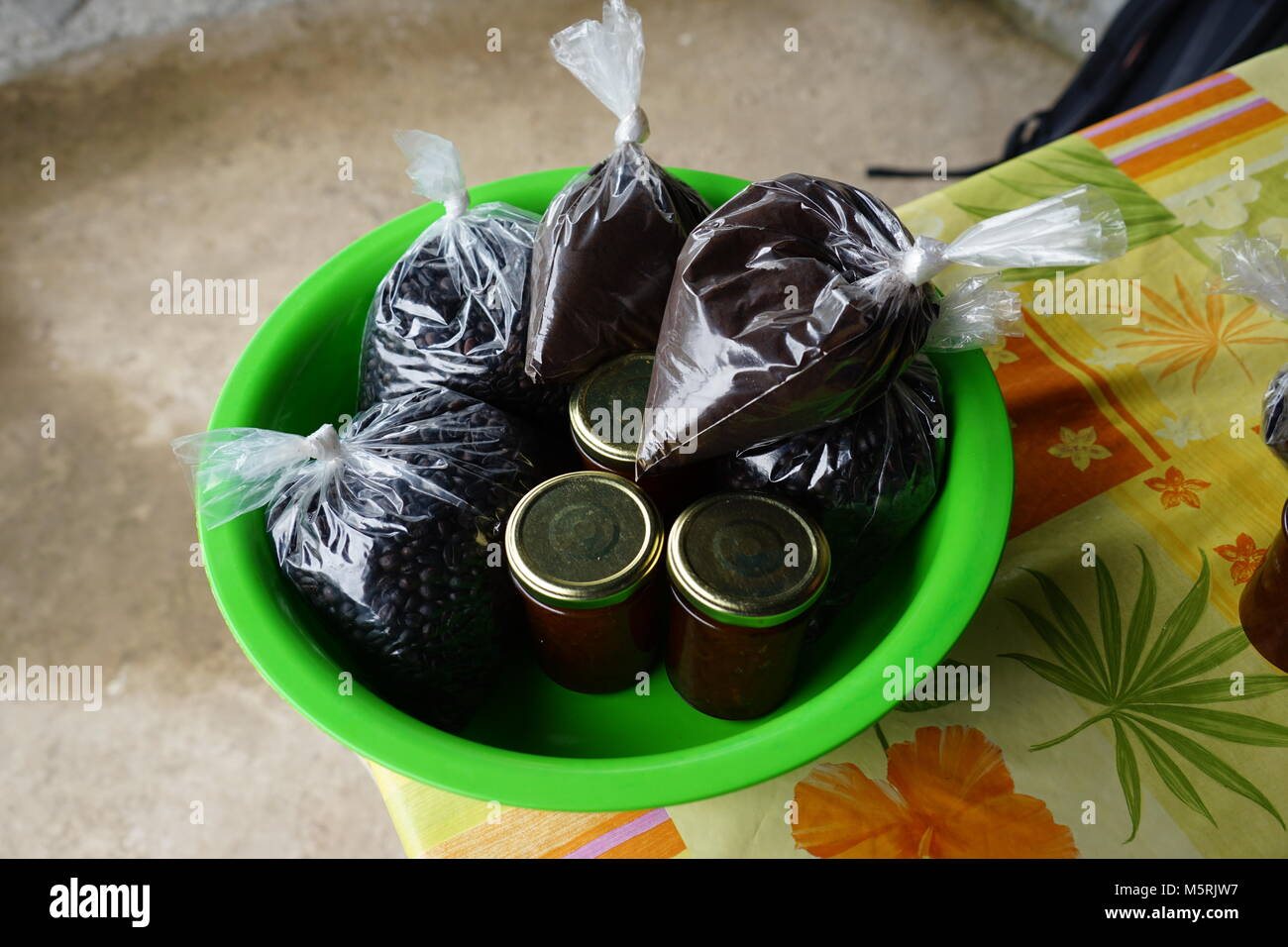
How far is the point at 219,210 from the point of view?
6.43 ft

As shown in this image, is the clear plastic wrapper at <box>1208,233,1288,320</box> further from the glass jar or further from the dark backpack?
the dark backpack

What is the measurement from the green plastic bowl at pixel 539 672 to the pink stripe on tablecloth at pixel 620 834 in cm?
4

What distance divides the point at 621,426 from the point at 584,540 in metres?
0.11

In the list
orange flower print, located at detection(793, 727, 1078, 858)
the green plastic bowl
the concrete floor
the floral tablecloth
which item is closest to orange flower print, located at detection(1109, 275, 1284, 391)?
the floral tablecloth

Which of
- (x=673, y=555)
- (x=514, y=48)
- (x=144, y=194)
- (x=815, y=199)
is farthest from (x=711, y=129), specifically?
(x=673, y=555)

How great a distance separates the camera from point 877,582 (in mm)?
724

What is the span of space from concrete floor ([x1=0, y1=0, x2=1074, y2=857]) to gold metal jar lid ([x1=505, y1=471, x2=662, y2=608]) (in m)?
0.88

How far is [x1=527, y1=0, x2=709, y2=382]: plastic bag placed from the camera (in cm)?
69

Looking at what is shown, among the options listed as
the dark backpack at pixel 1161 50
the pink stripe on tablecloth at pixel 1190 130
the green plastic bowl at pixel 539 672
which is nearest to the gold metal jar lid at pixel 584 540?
the green plastic bowl at pixel 539 672

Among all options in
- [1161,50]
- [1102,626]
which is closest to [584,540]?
[1102,626]

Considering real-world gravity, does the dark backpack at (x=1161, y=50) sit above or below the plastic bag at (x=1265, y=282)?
above

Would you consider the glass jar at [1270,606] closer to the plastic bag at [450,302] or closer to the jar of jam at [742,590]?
the jar of jam at [742,590]

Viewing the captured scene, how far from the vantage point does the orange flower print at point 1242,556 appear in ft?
2.43

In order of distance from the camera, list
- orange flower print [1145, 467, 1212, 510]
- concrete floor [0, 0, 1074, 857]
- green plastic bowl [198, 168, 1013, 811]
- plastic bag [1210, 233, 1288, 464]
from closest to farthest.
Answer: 1. green plastic bowl [198, 168, 1013, 811]
2. plastic bag [1210, 233, 1288, 464]
3. orange flower print [1145, 467, 1212, 510]
4. concrete floor [0, 0, 1074, 857]
